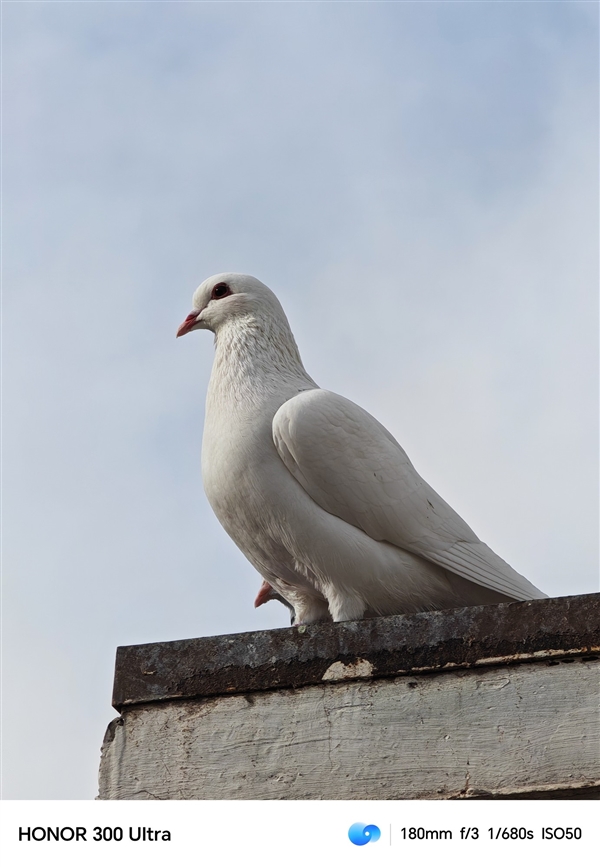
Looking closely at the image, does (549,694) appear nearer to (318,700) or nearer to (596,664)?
(596,664)

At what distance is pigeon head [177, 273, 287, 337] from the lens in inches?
243

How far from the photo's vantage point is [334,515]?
5375mm

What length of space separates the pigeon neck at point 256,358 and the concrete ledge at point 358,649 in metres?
1.41

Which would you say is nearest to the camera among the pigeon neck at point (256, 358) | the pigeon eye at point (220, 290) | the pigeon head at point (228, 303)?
the pigeon neck at point (256, 358)

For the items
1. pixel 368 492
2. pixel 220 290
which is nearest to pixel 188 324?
pixel 220 290

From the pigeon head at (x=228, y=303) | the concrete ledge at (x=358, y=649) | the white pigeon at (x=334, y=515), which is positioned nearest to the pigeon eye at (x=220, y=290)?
the pigeon head at (x=228, y=303)

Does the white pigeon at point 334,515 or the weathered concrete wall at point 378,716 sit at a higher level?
the white pigeon at point 334,515

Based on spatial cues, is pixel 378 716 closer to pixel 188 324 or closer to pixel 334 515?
pixel 334 515

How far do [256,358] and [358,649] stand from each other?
71.4 inches

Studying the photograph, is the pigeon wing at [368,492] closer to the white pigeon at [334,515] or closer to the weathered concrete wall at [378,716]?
the white pigeon at [334,515]

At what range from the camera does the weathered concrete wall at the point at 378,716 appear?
4.29 meters

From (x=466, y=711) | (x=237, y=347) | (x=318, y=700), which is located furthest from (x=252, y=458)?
(x=466, y=711)
